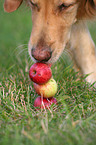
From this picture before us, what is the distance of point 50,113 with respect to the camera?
6.70ft

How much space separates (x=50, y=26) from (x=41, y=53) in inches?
12.6

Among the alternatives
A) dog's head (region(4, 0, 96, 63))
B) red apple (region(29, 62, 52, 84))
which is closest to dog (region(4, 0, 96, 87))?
dog's head (region(4, 0, 96, 63))

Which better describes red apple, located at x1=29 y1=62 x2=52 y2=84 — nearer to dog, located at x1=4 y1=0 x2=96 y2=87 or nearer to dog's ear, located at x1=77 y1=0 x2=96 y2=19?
dog, located at x1=4 y1=0 x2=96 y2=87

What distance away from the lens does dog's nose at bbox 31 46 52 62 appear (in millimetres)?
2289

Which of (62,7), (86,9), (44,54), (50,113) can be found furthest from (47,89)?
(86,9)

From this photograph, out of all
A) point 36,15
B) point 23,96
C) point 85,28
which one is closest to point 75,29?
point 85,28

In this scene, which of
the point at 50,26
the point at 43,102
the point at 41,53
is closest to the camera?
the point at 43,102

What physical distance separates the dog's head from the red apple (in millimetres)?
165

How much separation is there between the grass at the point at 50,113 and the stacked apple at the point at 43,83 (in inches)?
3.1

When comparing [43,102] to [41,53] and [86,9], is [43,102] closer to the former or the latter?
[41,53]

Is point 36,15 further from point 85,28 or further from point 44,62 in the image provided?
point 85,28

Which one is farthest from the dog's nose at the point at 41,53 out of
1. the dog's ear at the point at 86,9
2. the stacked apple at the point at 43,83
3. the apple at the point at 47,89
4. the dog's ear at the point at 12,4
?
the dog's ear at the point at 12,4

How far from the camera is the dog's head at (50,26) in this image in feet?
7.76

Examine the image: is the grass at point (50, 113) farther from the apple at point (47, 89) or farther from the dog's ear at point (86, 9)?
the dog's ear at point (86, 9)
